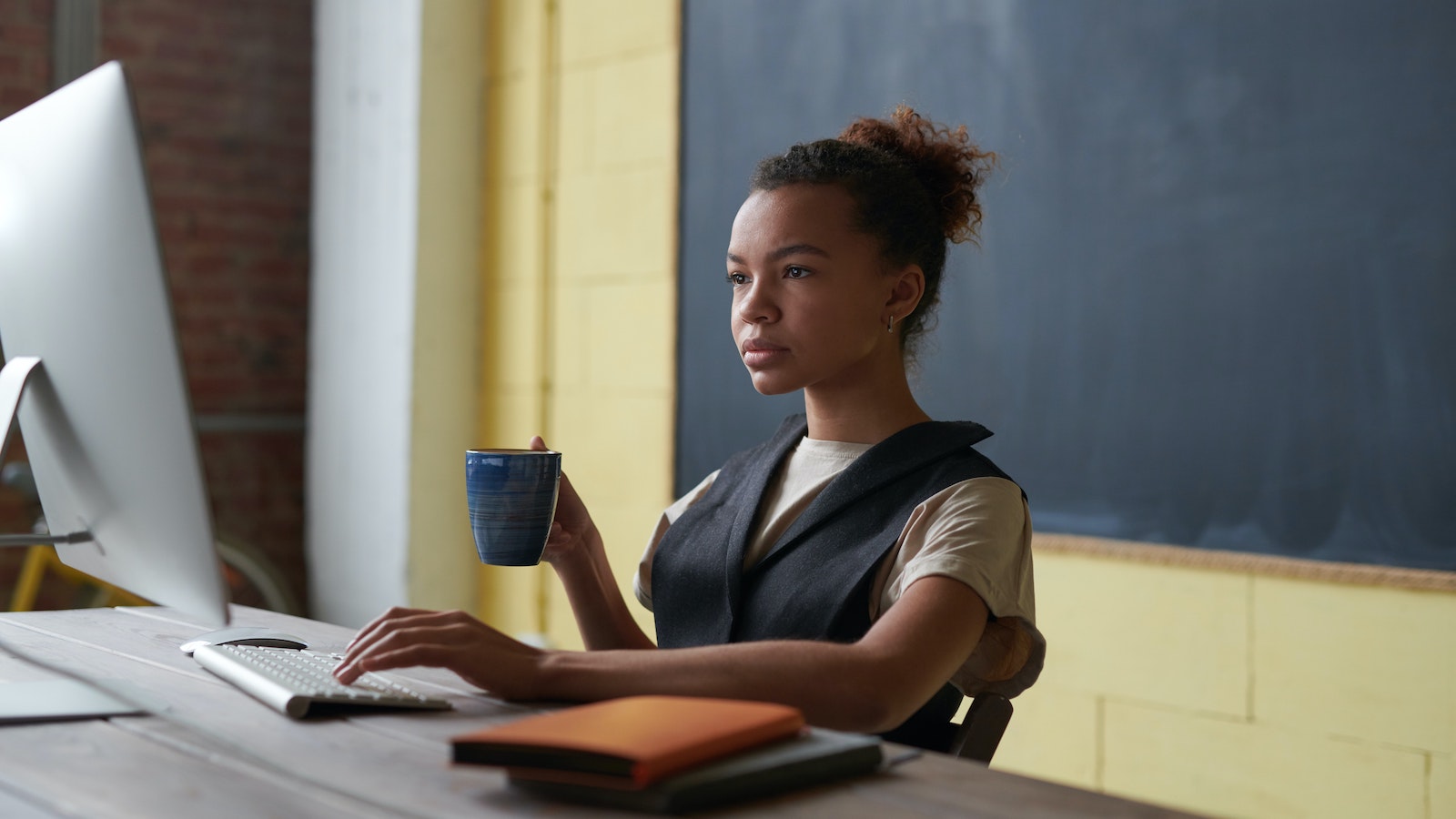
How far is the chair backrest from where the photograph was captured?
1.40 m

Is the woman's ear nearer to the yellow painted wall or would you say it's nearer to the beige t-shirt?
the beige t-shirt

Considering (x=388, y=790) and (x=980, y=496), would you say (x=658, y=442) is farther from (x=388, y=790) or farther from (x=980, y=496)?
(x=388, y=790)

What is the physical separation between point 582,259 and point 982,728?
2.63 meters

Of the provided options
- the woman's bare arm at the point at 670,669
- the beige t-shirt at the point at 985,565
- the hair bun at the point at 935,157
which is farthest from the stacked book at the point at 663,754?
the hair bun at the point at 935,157

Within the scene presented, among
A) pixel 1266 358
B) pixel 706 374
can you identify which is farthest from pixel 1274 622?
pixel 706 374

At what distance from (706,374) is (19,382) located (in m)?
2.34

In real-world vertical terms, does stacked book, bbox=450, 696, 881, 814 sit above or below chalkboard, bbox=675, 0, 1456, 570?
below

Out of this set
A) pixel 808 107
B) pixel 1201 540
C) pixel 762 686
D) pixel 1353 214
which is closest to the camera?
pixel 762 686

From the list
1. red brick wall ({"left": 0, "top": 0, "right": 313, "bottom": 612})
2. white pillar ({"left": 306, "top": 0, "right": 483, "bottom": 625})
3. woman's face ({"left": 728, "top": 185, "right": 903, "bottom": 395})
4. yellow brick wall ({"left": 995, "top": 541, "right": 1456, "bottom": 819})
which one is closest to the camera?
woman's face ({"left": 728, "top": 185, "right": 903, "bottom": 395})

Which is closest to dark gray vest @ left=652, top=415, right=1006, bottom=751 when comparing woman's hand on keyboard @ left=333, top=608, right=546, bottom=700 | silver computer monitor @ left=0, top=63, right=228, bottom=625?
woman's hand on keyboard @ left=333, top=608, right=546, bottom=700

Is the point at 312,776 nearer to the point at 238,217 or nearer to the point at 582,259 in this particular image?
the point at 582,259

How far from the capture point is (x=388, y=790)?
3.03ft

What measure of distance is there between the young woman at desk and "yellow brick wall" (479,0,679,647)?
1.85m

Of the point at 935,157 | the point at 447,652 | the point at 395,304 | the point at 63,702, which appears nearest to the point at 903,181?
the point at 935,157
